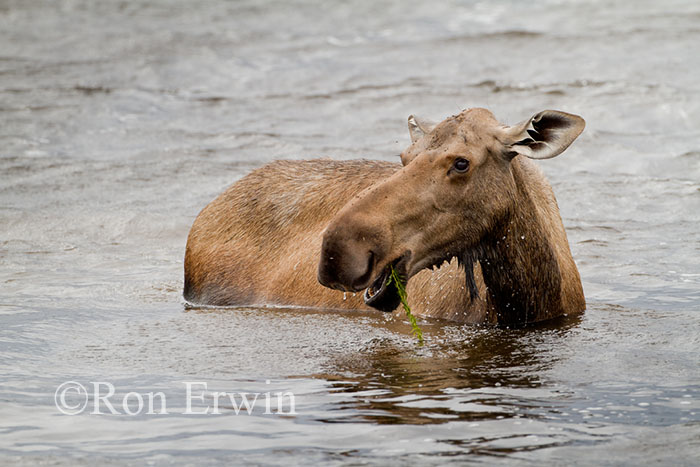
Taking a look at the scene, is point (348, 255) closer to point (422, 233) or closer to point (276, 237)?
point (422, 233)

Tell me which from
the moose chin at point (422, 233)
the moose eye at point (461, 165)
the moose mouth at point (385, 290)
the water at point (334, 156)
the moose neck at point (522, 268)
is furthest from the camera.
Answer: the moose neck at point (522, 268)

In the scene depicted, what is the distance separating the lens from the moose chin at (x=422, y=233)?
18.1ft

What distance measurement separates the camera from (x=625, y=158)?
1259cm

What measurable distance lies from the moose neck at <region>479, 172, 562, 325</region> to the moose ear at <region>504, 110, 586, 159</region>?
0.29 metres

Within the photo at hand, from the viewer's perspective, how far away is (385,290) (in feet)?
18.8

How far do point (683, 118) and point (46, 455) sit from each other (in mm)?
11383

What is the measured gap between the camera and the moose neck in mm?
6078

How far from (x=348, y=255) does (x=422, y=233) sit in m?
0.61

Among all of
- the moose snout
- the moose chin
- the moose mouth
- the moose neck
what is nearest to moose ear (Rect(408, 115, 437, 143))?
the moose chin

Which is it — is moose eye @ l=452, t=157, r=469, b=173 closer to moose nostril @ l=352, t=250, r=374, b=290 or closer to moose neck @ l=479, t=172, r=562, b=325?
moose neck @ l=479, t=172, r=562, b=325

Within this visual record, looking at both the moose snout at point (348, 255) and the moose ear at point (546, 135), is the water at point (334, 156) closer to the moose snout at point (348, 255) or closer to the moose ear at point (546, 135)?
the moose snout at point (348, 255)

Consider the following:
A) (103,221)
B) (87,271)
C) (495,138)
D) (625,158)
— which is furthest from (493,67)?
(495,138)

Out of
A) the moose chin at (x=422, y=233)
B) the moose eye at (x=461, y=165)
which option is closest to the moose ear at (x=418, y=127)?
the moose chin at (x=422, y=233)

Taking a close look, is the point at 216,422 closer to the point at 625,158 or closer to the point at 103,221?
the point at 103,221
